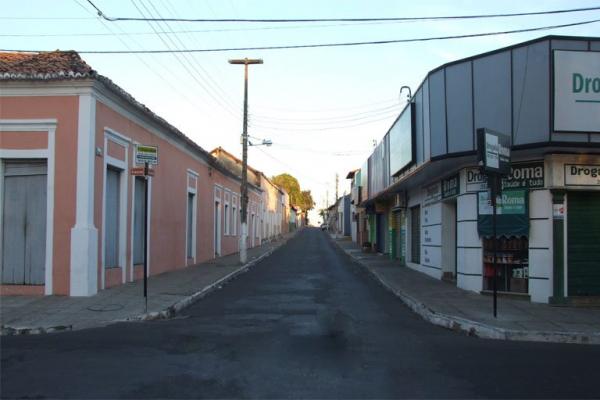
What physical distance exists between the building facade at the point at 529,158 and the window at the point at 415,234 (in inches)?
223

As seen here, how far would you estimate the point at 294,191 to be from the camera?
125m

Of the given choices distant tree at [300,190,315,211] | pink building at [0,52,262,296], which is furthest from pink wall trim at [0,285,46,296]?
distant tree at [300,190,315,211]

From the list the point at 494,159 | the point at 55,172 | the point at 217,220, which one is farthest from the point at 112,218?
the point at 217,220

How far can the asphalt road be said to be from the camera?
605cm

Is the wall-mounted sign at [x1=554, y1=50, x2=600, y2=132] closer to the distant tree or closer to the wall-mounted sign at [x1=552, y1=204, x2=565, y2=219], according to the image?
the wall-mounted sign at [x1=552, y1=204, x2=565, y2=219]

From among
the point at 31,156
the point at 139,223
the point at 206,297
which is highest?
the point at 31,156

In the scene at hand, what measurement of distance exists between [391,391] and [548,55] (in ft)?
30.4

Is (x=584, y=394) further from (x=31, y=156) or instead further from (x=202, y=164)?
(x=202, y=164)

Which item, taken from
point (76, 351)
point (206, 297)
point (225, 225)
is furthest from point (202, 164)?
point (76, 351)

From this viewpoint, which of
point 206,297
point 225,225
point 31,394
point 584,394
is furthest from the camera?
point 225,225

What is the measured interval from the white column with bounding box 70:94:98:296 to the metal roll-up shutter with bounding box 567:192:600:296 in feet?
35.3

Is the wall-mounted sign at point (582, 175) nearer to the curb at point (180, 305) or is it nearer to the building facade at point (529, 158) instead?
the building facade at point (529, 158)

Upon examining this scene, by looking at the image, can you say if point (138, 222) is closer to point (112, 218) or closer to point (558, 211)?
point (112, 218)

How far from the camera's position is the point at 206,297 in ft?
46.7
